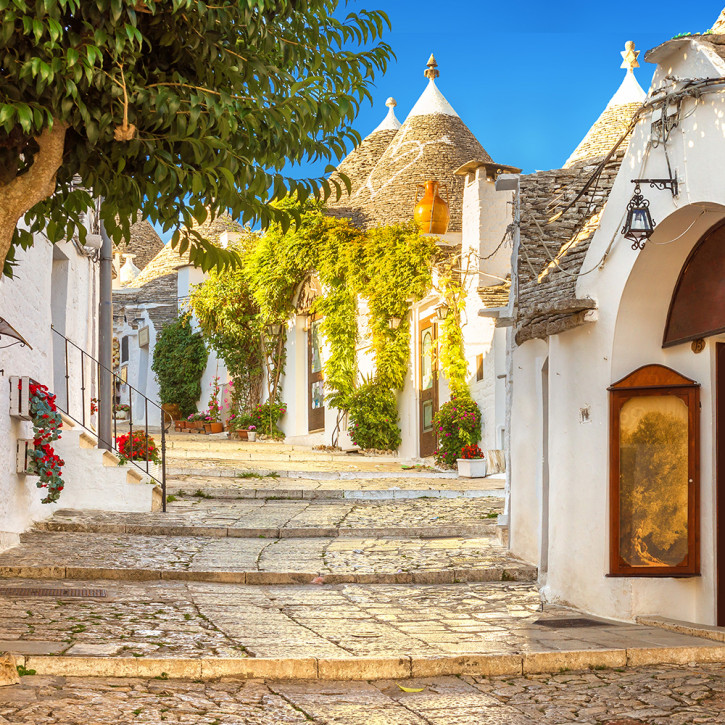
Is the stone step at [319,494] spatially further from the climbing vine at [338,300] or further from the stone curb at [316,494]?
the climbing vine at [338,300]

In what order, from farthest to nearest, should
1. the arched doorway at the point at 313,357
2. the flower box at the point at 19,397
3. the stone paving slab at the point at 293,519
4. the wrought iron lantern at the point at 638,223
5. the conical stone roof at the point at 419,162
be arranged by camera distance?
the arched doorway at the point at 313,357 < the conical stone roof at the point at 419,162 < the stone paving slab at the point at 293,519 < the flower box at the point at 19,397 < the wrought iron lantern at the point at 638,223

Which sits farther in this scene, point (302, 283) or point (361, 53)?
point (302, 283)

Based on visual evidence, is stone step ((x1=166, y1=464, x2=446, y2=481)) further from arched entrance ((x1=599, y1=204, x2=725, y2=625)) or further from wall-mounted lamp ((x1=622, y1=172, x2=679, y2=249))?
wall-mounted lamp ((x1=622, y1=172, x2=679, y2=249))

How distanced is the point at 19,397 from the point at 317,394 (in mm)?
14761

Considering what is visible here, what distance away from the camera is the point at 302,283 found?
25.1 metres

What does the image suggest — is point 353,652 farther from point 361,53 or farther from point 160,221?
point 361,53

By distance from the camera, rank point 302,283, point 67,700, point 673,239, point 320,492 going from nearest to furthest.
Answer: point 67,700
point 673,239
point 320,492
point 302,283

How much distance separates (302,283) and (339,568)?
15.7m

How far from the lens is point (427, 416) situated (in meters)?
19.8

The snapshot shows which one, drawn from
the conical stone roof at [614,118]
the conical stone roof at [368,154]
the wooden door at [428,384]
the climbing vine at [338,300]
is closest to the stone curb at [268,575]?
the climbing vine at [338,300]

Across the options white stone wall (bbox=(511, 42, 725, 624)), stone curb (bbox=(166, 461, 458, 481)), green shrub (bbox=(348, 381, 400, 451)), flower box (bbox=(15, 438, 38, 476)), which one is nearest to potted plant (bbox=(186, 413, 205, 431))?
green shrub (bbox=(348, 381, 400, 451))

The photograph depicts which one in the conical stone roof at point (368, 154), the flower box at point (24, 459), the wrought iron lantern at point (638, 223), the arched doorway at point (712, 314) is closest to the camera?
the wrought iron lantern at point (638, 223)

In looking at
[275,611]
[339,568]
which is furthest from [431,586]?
[275,611]

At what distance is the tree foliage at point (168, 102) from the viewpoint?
5039 millimetres
